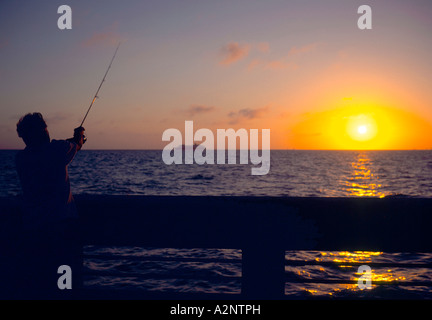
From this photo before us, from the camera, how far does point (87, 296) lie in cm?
316

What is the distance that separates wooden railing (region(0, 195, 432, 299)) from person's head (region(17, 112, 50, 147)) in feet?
1.95

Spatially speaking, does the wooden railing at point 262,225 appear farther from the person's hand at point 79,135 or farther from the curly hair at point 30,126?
the person's hand at point 79,135

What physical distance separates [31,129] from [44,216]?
2.50 feet

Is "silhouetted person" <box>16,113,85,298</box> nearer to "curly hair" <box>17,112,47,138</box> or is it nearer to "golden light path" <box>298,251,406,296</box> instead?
"curly hair" <box>17,112,47,138</box>

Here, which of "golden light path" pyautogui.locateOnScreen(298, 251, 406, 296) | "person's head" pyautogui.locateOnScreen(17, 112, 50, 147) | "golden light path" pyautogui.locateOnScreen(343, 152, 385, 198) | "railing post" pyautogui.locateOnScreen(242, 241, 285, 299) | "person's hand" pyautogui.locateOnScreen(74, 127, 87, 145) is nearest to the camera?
"railing post" pyautogui.locateOnScreen(242, 241, 285, 299)

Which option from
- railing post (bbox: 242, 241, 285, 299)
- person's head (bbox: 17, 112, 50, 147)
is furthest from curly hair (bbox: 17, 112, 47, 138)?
railing post (bbox: 242, 241, 285, 299)

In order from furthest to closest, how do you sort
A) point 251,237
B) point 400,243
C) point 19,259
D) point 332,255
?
point 332,255 → point 19,259 → point 251,237 → point 400,243

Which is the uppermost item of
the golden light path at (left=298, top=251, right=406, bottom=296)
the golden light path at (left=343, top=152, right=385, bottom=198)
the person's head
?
the person's head

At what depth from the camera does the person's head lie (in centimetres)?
295

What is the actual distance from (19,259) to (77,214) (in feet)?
2.29

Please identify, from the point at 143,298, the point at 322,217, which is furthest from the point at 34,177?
the point at 322,217

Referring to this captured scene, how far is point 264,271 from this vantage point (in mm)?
2814

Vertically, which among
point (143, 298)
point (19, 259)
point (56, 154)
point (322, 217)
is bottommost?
point (143, 298)
